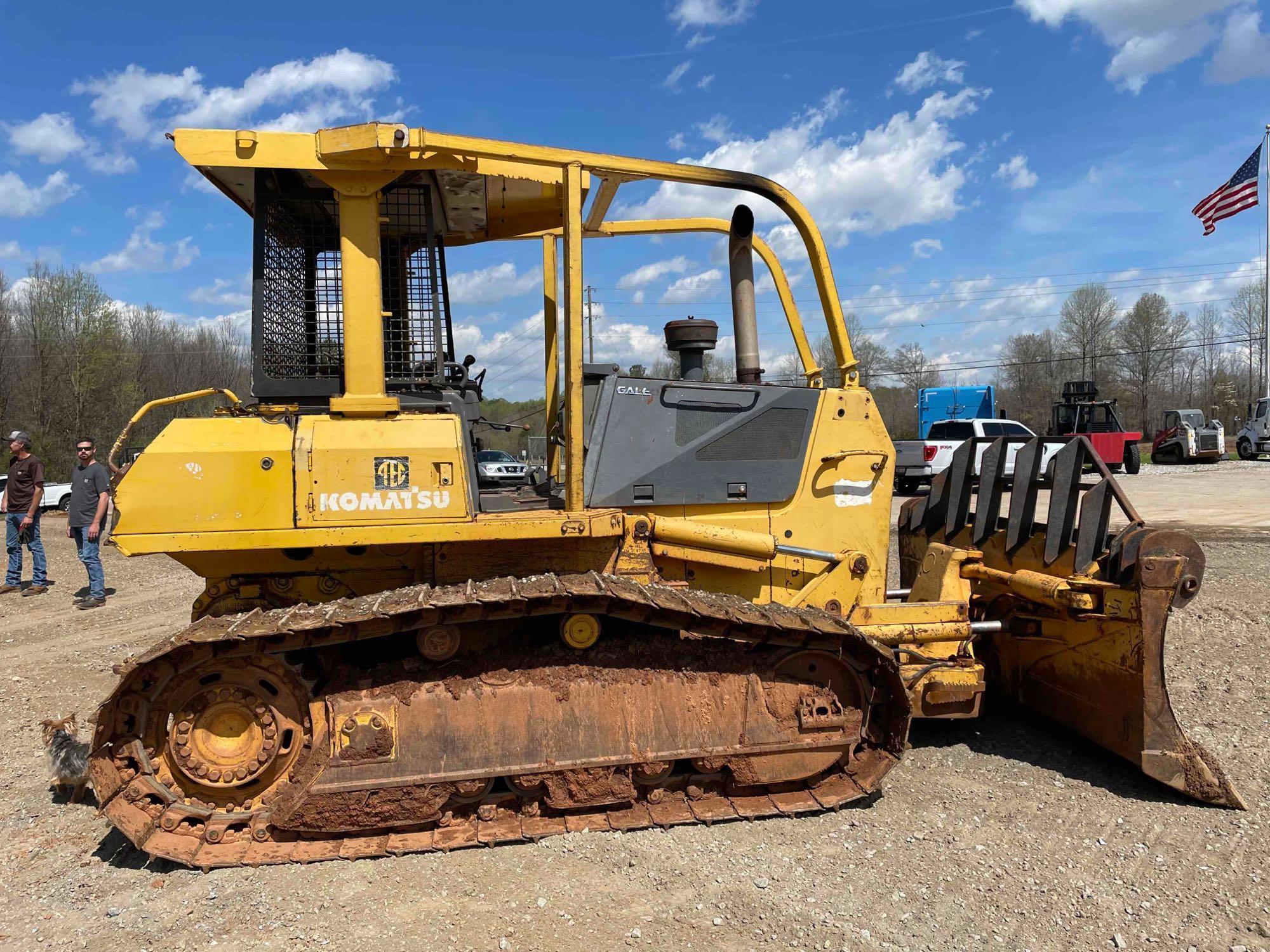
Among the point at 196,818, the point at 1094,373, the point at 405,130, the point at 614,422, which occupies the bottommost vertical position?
the point at 196,818

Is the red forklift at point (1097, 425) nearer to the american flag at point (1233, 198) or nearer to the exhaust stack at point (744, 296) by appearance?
the american flag at point (1233, 198)

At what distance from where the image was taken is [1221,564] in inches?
392

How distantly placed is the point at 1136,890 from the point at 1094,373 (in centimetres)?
5993

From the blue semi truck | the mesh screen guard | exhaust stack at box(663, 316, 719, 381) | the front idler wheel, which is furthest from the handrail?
the blue semi truck

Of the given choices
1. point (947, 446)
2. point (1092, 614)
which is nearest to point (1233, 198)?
point (947, 446)

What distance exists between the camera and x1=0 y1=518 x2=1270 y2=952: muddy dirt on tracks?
11.0 feet

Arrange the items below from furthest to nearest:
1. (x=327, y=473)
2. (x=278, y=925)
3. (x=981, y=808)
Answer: (x=981, y=808) < (x=327, y=473) < (x=278, y=925)

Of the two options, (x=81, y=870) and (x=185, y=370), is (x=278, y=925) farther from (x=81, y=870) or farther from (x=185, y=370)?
(x=185, y=370)

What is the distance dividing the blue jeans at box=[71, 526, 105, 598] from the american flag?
123ft

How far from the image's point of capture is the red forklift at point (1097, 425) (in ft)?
85.8

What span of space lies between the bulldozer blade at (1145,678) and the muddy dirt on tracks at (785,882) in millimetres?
195

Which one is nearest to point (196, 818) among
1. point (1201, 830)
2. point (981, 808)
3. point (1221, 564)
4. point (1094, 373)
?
point (981, 808)

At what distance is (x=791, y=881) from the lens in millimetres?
3695

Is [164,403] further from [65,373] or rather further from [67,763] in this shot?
[65,373]
